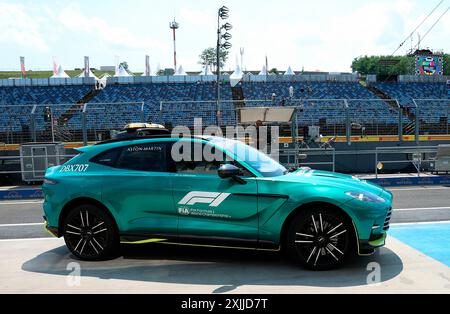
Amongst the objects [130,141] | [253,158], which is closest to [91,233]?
[130,141]

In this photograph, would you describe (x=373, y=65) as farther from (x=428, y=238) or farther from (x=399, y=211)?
(x=428, y=238)

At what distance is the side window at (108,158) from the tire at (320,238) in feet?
8.20

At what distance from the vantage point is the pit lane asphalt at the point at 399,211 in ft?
25.4

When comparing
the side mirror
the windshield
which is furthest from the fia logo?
the windshield

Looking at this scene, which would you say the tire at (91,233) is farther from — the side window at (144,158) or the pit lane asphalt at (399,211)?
the pit lane asphalt at (399,211)

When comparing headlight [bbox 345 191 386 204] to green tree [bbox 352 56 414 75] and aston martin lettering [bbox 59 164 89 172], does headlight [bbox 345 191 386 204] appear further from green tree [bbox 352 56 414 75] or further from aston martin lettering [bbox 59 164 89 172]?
green tree [bbox 352 56 414 75]

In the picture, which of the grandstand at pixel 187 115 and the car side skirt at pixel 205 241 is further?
the grandstand at pixel 187 115

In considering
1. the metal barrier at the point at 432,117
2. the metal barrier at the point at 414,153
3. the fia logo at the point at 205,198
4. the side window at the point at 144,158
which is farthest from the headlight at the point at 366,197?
the metal barrier at the point at 432,117

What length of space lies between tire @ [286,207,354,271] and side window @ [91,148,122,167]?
2500mm
